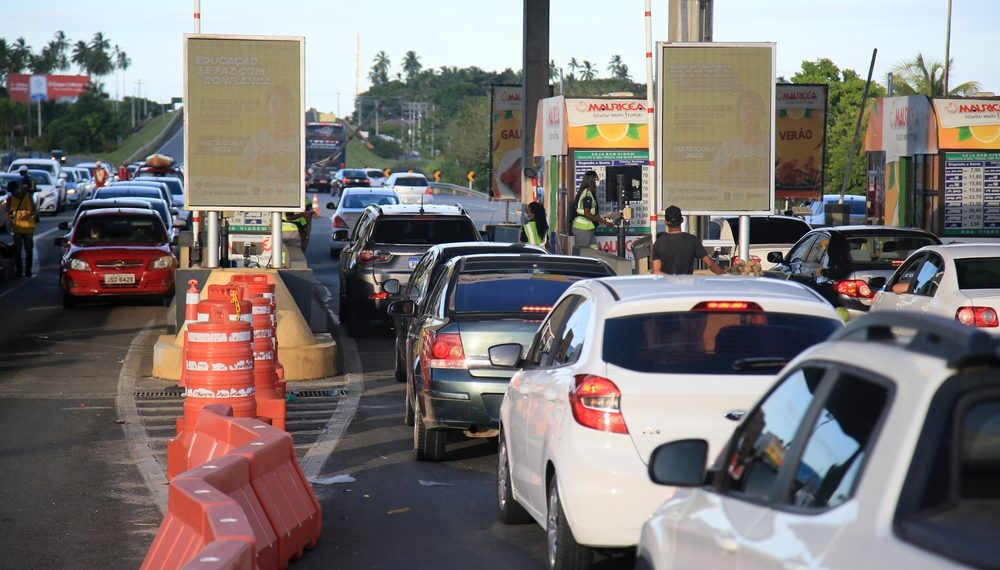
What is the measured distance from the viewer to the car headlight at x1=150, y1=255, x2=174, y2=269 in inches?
955

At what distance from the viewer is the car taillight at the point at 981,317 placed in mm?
13344

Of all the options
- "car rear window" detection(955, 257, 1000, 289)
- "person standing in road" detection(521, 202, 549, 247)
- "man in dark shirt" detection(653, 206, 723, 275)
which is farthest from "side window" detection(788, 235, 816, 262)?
"car rear window" detection(955, 257, 1000, 289)

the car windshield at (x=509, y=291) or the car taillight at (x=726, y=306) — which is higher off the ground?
the car taillight at (x=726, y=306)

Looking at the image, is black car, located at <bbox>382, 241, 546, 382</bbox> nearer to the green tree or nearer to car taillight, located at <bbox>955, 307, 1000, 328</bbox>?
car taillight, located at <bbox>955, 307, 1000, 328</bbox>

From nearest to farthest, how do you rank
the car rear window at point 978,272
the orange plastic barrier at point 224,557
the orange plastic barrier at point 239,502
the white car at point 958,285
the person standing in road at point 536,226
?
1. the orange plastic barrier at point 224,557
2. the orange plastic barrier at point 239,502
3. the white car at point 958,285
4. the car rear window at point 978,272
5. the person standing in road at point 536,226

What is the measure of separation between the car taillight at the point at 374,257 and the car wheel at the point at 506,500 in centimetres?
1159

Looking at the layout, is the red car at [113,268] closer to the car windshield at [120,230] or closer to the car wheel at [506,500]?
the car windshield at [120,230]

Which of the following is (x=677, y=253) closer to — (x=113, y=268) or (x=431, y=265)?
(x=431, y=265)

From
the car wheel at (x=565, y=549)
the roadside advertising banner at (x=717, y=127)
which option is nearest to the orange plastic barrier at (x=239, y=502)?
the car wheel at (x=565, y=549)

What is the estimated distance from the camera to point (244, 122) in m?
17.8

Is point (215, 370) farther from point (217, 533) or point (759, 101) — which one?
Result: point (759, 101)

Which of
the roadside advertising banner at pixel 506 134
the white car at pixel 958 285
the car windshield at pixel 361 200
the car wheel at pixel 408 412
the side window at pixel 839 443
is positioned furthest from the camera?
the roadside advertising banner at pixel 506 134

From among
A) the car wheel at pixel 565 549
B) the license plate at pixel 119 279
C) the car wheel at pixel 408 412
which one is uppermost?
the license plate at pixel 119 279

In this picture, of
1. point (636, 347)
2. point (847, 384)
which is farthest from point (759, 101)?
point (847, 384)
